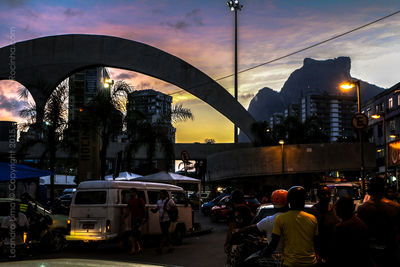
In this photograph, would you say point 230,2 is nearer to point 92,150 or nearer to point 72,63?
point 72,63

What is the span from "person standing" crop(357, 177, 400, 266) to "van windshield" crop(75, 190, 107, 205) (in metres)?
9.37

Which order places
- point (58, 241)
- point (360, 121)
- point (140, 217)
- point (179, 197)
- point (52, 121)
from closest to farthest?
1. point (140, 217)
2. point (58, 241)
3. point (179, 197)
4. point (360, 121)
5. point (52, 121)

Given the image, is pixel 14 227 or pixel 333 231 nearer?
pixel 333 231

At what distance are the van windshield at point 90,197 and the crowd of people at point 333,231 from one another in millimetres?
7930

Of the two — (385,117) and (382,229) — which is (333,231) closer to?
(382,229)

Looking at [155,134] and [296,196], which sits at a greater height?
[155,134]

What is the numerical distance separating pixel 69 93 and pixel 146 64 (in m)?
14.0

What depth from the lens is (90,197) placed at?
589 inches

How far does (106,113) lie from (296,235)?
70.0ft

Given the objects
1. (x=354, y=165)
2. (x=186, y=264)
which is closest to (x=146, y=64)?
(x=354, y=165)

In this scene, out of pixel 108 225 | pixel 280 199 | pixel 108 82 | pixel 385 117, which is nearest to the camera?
pixel 280 199

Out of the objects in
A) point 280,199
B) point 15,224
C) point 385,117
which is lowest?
point 15,224

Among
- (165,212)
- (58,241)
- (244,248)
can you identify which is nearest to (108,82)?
(165,212)

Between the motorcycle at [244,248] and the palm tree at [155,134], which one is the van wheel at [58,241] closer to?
the motorcycle at [244,248]
